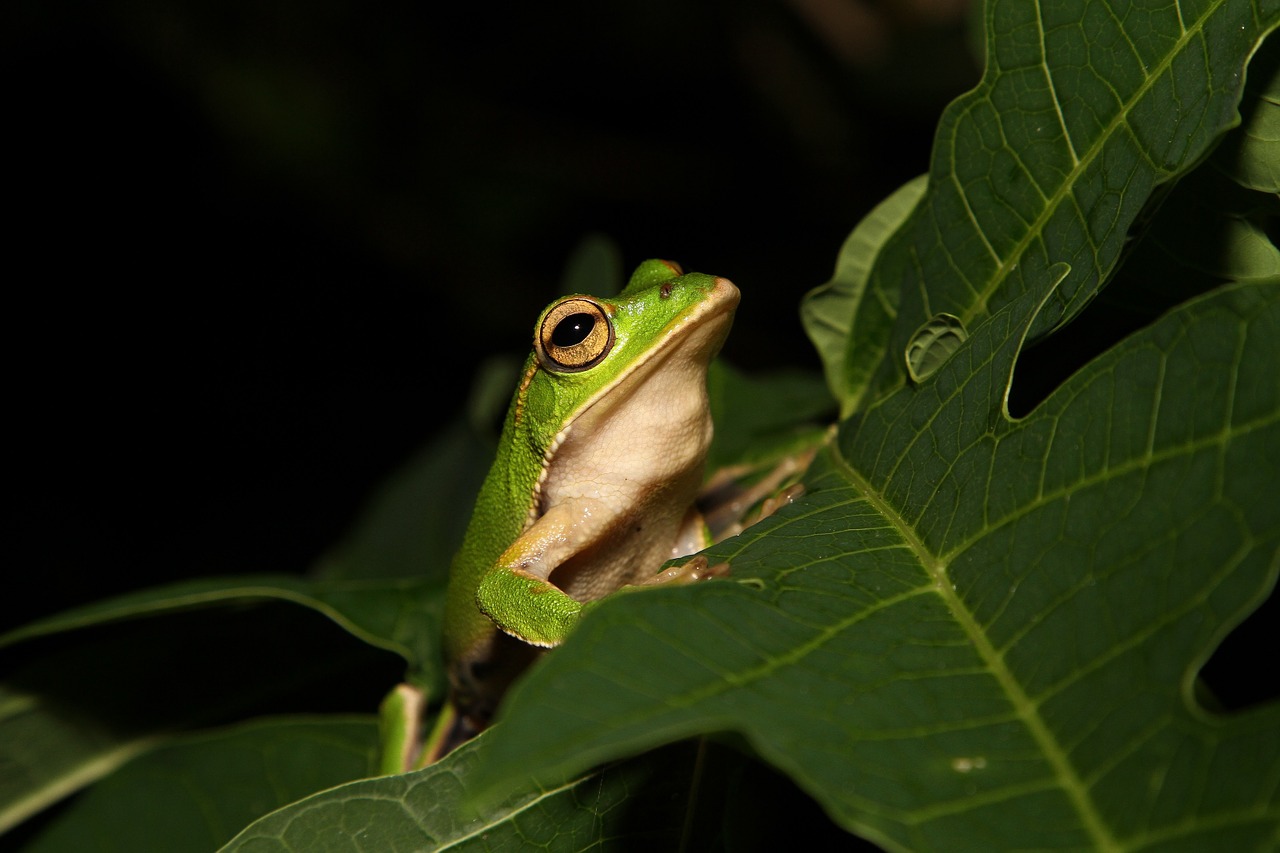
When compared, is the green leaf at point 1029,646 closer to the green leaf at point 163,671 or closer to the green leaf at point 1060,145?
the green leaf at point 1060,145

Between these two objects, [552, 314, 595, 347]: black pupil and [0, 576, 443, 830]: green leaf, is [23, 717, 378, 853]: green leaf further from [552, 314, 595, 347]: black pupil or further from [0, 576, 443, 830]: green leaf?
[552, 314, 595, 347]: black pupil

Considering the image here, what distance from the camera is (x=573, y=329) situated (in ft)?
7.67

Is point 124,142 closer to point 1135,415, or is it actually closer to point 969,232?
point 969,232

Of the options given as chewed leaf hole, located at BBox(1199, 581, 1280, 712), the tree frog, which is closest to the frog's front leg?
the tree frog

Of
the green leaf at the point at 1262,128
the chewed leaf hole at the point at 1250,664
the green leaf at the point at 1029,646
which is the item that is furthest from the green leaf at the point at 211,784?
the green leaf at the point at 1262,128

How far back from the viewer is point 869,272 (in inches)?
95.1

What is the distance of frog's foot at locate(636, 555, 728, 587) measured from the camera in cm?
160

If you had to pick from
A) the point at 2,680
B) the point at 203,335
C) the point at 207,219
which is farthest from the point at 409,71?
the point at 2,680

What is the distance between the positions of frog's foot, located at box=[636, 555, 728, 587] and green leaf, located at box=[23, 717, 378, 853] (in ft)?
4.15

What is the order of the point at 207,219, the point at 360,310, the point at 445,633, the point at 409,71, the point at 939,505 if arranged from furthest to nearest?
the point at 360,310 < the point at 207,219 < the point at 409,71 < the point at 445,633 < the point at 939,505

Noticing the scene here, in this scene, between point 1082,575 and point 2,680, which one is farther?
point 2,680

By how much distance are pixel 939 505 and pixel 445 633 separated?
1.49m

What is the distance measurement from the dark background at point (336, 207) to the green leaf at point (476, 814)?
4.05 m

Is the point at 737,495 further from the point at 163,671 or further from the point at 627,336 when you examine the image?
the point at 163,671
